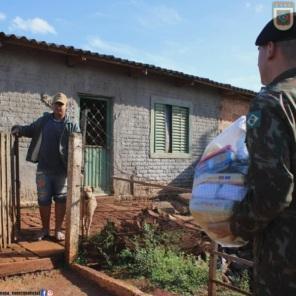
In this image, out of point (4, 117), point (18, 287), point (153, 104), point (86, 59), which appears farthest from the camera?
point (153, 104)

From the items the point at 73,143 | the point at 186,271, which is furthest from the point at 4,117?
the point at 186,271

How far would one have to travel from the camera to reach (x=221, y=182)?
179 centimetres

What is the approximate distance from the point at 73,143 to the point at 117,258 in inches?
53.5

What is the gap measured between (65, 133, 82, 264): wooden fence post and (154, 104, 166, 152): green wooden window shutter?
6.44 m

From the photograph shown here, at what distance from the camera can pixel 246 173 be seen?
1.74 meters

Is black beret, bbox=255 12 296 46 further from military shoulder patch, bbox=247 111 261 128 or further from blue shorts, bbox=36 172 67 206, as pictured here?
blue shorts, bbox=36 172 67 206

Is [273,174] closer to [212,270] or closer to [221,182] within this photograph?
[221,182]

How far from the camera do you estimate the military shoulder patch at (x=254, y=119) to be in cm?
164

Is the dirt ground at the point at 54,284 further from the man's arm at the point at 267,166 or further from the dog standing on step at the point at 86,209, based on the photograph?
the man's arm at the point at 267,166

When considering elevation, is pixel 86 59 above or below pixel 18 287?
above

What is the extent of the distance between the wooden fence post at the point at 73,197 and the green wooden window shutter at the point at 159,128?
21.1 ft

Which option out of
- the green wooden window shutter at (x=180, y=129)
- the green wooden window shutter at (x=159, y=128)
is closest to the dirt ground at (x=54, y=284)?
the green wooden window shutter at (x=159, y=128)

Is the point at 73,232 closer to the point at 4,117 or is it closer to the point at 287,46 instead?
the point at 287,46

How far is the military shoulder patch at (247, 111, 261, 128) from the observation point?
1636 millimetres
